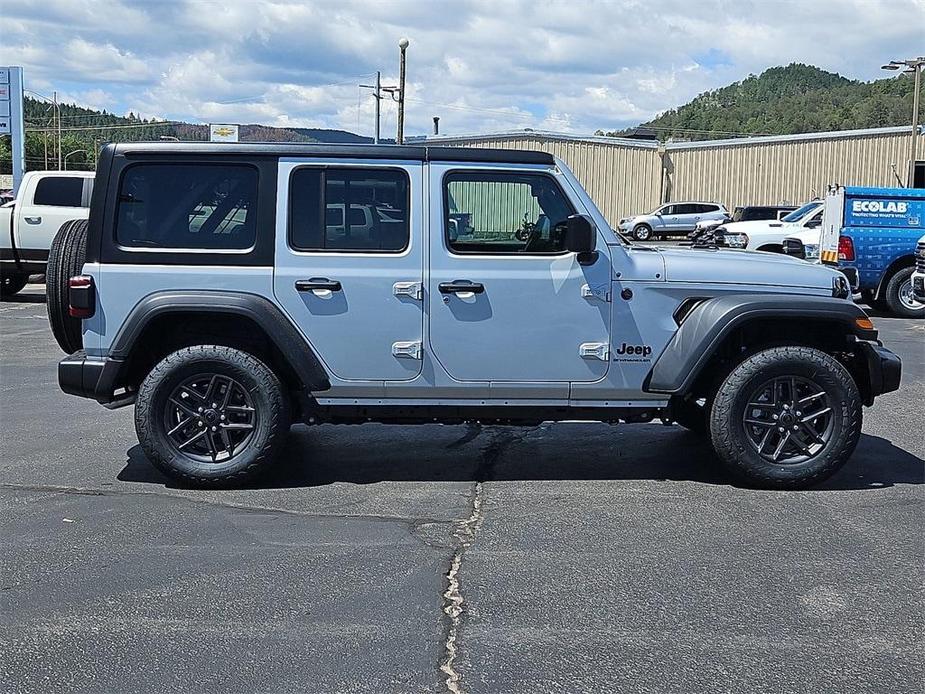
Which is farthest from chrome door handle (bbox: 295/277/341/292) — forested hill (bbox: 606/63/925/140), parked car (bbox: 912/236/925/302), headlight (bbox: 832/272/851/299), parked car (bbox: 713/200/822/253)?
forested hill (bbox: 606/63/925/140)

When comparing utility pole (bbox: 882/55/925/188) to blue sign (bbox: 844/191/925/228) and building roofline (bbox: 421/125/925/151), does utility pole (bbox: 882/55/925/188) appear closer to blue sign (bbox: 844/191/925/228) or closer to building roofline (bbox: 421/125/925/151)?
building roofline (bbox: 421/125/925/151)

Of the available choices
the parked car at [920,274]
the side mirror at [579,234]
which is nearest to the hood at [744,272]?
the side mirror at [579,234]

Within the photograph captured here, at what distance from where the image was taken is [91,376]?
6.04 meters

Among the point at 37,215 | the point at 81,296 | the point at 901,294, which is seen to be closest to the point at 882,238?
the point at 901,294

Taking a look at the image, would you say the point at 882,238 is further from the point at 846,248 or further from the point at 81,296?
the point at 81,296

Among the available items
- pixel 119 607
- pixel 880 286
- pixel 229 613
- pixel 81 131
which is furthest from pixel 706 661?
pixel 81 131

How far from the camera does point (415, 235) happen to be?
19.9 ft

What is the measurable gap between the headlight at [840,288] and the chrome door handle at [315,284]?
9.51 ft

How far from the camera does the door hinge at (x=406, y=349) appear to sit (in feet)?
20.0

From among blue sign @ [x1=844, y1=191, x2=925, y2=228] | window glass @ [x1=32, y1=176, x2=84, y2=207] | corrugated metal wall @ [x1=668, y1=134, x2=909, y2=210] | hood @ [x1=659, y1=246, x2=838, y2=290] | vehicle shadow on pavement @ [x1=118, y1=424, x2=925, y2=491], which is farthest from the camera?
corrugated metal wall @ [x1=668, y1=134, x2=909, y2=210]

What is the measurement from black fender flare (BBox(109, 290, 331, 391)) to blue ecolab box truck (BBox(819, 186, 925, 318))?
39.0 feet

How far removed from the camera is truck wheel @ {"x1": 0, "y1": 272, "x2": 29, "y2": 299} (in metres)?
17.1

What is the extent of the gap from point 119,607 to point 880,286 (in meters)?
14.3

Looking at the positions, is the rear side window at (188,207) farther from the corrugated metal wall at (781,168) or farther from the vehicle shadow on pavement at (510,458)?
the corrugated metal wall at (781,168)
